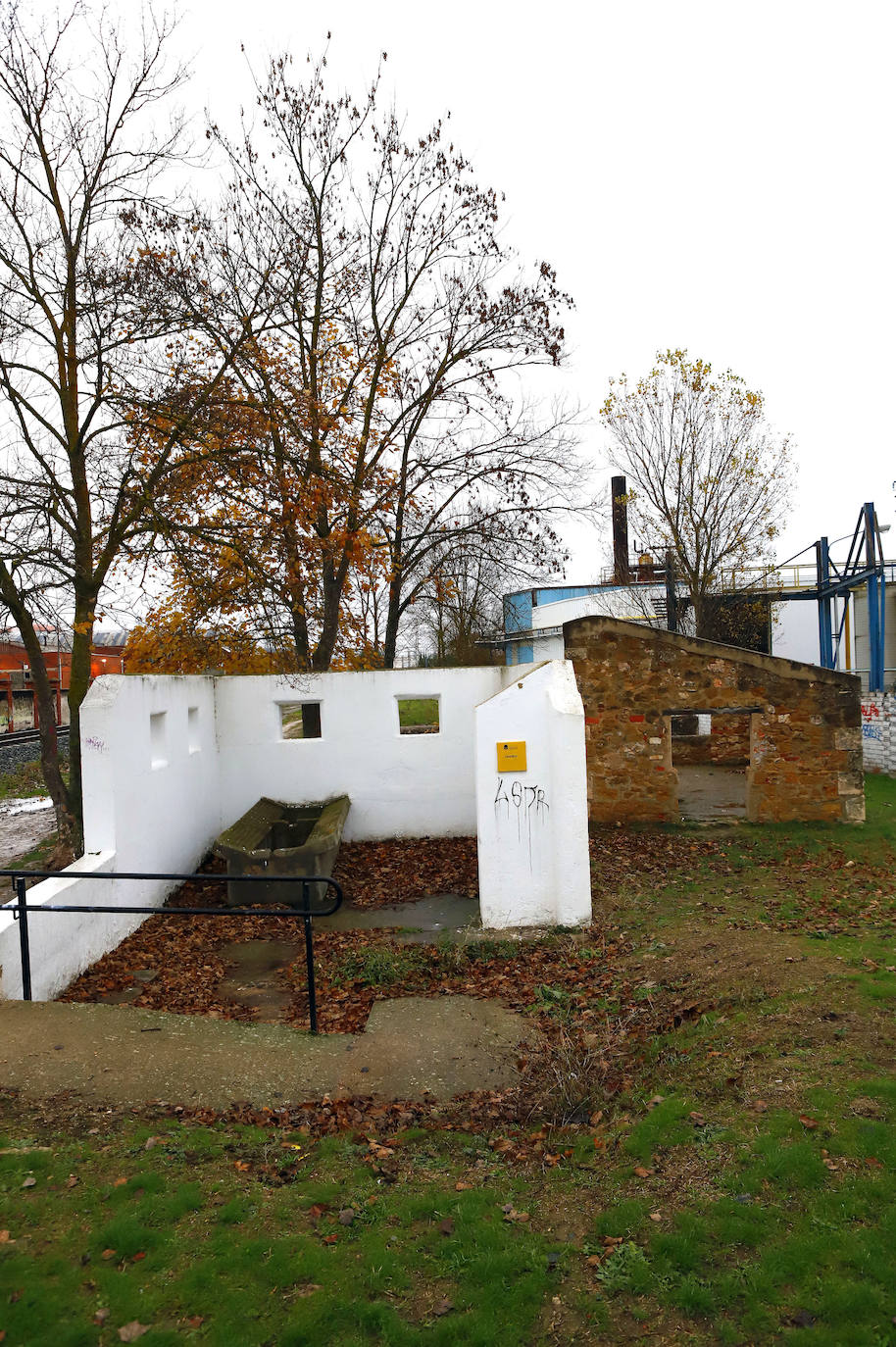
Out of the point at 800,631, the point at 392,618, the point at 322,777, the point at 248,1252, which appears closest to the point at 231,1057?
the point at 248,1252

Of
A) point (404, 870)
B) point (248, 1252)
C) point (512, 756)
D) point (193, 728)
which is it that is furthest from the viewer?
point (193, 728)

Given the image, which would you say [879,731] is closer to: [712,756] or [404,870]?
[712,756]

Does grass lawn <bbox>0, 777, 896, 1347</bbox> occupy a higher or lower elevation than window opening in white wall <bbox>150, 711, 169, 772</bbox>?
lower

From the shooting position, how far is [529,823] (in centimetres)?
809

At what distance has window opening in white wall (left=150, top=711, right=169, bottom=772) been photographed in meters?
9.58

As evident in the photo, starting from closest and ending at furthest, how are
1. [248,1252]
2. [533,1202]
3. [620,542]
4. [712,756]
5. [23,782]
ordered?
1. [248,1252]
2. [533,1202]
3. [712,756]
4. [23,782]
5. [620,542]

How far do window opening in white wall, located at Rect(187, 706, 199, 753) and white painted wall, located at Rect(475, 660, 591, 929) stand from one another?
4620 mm

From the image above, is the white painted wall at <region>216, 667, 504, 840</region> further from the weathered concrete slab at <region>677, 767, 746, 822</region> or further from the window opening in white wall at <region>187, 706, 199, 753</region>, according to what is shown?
the weathered concrete slab at <region>677, 767, 746, 822</region>

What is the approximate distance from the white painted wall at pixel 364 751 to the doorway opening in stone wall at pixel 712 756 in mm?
4874

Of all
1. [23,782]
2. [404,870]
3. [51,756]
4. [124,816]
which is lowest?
[404,870]

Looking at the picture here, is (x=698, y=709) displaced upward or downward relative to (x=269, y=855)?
upward

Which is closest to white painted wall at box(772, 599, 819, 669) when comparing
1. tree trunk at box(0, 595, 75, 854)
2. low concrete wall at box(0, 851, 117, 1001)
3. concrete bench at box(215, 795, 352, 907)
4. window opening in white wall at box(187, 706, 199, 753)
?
concrete bench at box(215, 795, 352, 907)

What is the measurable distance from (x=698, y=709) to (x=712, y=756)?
22.9ft

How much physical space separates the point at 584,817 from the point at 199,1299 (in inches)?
214
